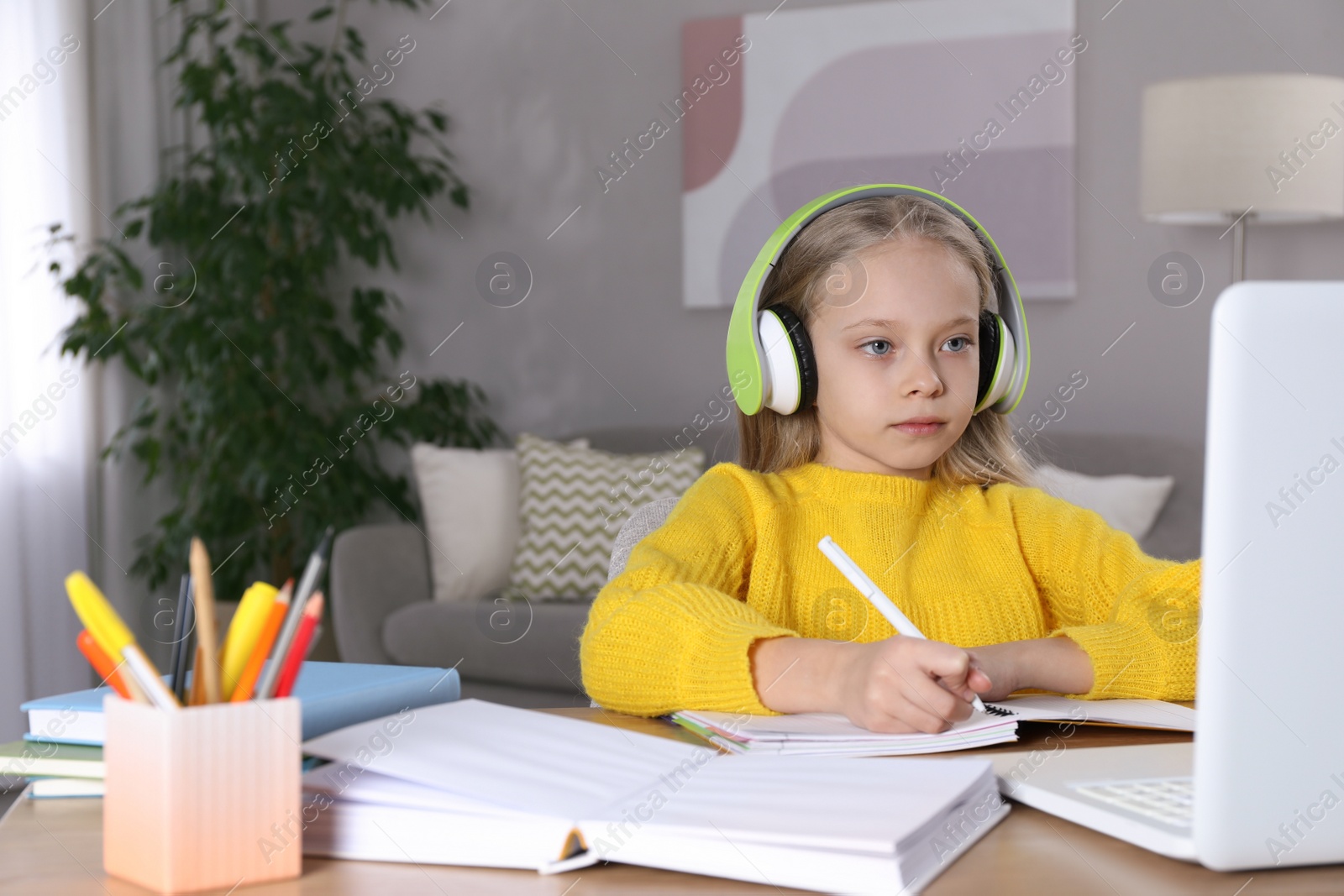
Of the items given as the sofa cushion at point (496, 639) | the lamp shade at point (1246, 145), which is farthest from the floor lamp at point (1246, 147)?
the sofa cushion at point (496, 639)

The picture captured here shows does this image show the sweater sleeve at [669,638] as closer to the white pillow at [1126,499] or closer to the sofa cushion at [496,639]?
the sofa cushion at [496,639]

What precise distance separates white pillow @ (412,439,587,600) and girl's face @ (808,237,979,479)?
6.29ft

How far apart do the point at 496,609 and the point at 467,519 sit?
0.32 meters

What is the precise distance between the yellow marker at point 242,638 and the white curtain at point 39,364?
2.46 metres

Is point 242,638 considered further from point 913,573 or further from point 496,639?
point 496,639

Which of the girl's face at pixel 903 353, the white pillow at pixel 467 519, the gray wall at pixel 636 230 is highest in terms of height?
the gray wall at pixel 636 230

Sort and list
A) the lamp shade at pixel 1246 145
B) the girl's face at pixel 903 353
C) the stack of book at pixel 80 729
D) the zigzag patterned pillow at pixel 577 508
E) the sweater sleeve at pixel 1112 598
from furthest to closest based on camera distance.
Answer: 1. the zigzag patterned pillow at pixel 577 508
2. the lamp shade at pixel 1246 145
3. the girl's face at pixel 903 353
4. the sweater sleeve at pixel 1112 598
5. the stack of book at pixel 80 729

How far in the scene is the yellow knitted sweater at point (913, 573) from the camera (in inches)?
34.3

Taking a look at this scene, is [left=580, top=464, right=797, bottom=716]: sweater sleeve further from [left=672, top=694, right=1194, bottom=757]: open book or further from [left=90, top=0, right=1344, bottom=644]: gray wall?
[left=90, top=0, right=1344, bottom=644]: gray wall

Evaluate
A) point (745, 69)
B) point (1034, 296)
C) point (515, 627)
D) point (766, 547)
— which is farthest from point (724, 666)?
point (745, 69)

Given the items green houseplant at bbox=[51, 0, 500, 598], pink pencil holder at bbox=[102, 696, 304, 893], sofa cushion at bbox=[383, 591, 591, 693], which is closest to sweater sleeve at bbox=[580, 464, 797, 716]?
pink pencil holder at bbox=[102, 696, 304, 893]

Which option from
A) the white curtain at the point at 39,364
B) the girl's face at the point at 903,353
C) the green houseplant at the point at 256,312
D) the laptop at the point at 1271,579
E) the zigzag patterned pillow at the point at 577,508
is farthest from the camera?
the green houseplant at the point at 256,312

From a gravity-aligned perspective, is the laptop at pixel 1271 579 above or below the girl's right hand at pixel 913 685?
above

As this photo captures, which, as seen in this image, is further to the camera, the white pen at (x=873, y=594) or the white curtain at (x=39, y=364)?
the white curtain at (x=39, y=364)
